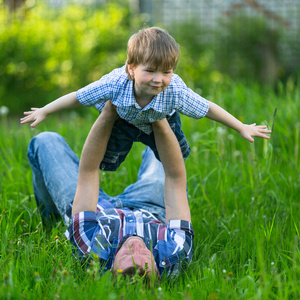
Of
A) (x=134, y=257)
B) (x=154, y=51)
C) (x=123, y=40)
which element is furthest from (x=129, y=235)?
(x=123, y=40)

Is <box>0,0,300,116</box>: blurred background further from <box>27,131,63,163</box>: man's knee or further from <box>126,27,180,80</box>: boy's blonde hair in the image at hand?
<box>126,27,180,80</box>: boy's blonde hair

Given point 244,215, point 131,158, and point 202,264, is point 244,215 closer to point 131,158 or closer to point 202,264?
point 202,264

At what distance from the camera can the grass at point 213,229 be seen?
5.99ft

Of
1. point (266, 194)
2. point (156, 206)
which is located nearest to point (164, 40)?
point (156, 206)

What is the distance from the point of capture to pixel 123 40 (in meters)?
7.38

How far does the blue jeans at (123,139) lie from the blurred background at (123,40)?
13.2ft

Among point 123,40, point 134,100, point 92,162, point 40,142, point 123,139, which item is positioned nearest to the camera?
point 134,100

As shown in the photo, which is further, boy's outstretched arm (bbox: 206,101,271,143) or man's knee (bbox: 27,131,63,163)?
man's knee (bbox: 27,131,63,163)

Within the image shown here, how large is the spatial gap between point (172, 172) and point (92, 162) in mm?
370

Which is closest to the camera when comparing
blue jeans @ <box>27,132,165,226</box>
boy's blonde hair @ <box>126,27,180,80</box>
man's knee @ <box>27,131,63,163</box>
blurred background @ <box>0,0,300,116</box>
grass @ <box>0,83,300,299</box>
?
grass @ <box>0,83,300,299</box>

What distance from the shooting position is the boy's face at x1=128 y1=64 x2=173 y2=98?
6.52 ft

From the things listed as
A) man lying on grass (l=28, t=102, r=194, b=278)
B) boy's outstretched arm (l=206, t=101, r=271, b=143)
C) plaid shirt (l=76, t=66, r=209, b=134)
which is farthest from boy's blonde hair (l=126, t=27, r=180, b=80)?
boy's outstretched arm (l=206, t=101, r=271, b=143)

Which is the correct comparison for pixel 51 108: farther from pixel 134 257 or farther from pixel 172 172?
pixel 134 257

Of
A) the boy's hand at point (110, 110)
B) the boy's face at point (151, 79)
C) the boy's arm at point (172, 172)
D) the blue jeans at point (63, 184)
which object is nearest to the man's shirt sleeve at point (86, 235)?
the blue jeans at point (63, 184)
